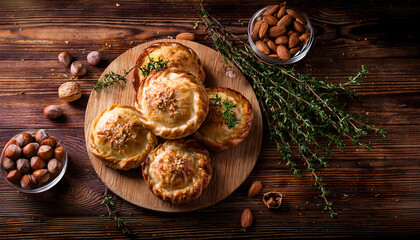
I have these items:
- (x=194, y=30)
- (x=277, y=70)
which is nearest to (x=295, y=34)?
(x=277, y=70)

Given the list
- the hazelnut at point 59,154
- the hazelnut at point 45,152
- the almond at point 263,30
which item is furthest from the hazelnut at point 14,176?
the almond at point 263,30

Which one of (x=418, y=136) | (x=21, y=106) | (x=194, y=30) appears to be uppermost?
(x=194, y=30)

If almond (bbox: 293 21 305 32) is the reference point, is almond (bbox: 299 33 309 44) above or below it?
below

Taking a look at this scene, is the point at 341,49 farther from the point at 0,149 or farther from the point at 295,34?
the point at 0,149

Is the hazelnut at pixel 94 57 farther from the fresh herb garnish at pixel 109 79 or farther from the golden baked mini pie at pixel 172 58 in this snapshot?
the golden baked mini pie at pixel 172 58

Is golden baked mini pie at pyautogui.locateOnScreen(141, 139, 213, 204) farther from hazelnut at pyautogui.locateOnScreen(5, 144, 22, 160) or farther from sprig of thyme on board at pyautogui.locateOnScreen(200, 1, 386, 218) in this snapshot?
hazelnut at pyautogui.locateOnScreen(5, 144, 22, 160)

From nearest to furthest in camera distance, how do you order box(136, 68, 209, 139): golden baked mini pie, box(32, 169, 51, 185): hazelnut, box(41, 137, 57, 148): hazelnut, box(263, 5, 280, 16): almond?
box(136, 68, 209, 139): golden baked mini pie → box(32, 169, 51, 185): hazelnut → box(41, 137, 57, 148): hazelnut → box(263, 5, 280, 16): almond

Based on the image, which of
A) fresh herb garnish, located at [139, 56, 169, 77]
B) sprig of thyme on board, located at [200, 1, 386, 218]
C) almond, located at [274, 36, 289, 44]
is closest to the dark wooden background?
sprig of thyme on board, located at [200, 1, 386, 218]
